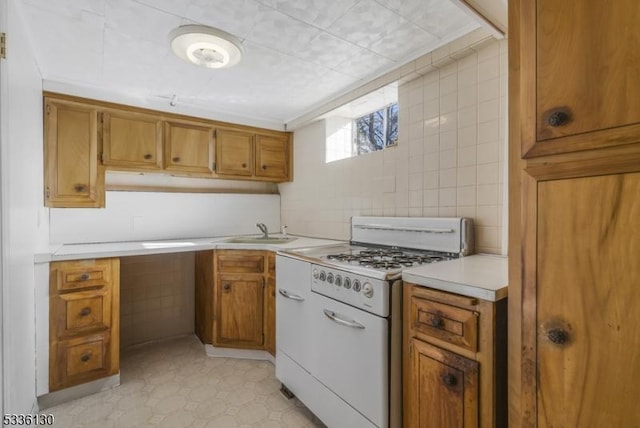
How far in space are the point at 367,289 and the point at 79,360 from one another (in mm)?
1935

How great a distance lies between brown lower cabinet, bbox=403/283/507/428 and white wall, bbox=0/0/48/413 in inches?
61.0

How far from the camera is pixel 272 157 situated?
10.4 feet

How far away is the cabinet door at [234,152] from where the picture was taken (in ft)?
9.32

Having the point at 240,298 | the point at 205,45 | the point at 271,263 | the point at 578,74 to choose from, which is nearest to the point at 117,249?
the point at 240,298

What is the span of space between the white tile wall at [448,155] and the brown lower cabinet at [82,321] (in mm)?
1792

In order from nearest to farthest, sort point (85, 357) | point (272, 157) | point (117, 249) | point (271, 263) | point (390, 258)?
point (390, 258)
point (85, 357)
point (117, 249)
point (271, 263)
point (272, 157)

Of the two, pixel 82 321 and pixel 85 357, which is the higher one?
pixel 82 321

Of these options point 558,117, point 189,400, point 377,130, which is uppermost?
point 377,130

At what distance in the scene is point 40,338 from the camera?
1773 mm

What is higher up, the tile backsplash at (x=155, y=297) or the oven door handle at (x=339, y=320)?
the oven door handle at (x=339, y=320)

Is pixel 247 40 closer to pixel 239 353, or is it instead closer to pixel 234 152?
pixel 234 152

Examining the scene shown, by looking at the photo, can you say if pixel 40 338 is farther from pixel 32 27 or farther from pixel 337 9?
pixel 337 9

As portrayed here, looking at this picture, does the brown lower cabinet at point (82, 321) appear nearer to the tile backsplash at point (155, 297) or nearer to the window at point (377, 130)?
the tile backsplash at point (155, 297)

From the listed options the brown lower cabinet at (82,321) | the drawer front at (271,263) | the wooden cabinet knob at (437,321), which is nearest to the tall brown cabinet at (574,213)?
the wooden cabinet knob at (437,321)
